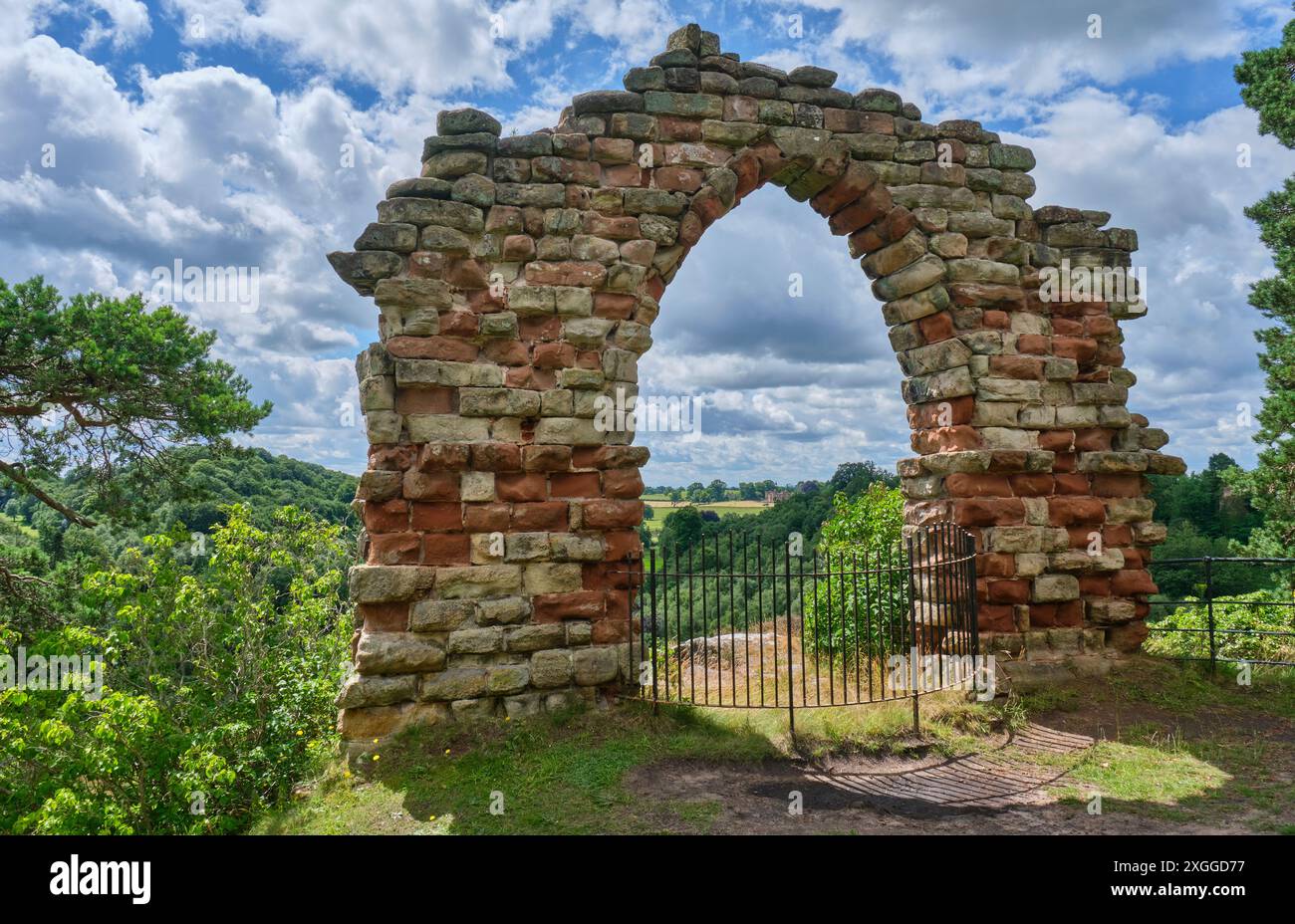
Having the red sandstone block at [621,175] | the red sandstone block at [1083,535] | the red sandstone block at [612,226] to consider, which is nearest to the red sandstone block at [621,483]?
the red sandstone block at [612,226]

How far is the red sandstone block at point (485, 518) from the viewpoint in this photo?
21.7 feet

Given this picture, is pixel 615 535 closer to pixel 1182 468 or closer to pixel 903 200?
pixel 903 200

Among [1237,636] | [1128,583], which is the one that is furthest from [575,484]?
[1237,636]

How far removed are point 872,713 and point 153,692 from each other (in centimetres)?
723

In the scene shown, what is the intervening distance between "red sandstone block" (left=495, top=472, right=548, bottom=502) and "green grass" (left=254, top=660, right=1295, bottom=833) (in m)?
2.00

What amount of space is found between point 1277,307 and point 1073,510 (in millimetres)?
9285

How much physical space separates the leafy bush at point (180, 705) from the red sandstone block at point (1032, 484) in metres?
7.56

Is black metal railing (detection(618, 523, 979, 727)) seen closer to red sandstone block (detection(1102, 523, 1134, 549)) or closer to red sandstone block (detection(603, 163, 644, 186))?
red sandstone block (detection(1102, 523, 1134, 549))

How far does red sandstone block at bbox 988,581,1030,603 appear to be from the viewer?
7742 mm

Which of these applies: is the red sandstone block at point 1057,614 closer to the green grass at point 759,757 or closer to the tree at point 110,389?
the green grass at point 759,757

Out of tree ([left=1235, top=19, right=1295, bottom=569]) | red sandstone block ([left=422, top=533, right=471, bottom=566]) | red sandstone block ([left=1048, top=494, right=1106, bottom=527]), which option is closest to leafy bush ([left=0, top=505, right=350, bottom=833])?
red sandstone block ([left=422, top=533, right=471, bottom=566])

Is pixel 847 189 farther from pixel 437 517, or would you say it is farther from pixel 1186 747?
pixel 1186 747

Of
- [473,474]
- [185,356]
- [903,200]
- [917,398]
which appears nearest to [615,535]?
[473,474]

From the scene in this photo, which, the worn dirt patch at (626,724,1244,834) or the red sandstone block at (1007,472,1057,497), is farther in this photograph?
the red sandstone block at (1007,472,1057,497)
